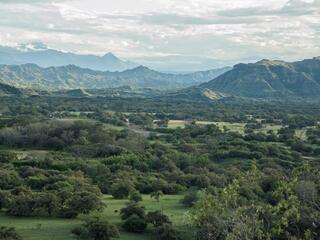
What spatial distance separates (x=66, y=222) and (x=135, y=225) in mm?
6268

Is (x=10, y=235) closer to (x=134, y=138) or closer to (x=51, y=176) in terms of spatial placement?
(x=51, y=176)

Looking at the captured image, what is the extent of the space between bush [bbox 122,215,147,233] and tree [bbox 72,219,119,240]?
3098mm

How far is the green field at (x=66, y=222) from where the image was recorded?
4267 cm

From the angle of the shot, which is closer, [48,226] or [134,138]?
[48,226]

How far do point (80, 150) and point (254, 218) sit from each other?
210ft

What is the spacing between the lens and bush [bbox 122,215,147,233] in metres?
45.0

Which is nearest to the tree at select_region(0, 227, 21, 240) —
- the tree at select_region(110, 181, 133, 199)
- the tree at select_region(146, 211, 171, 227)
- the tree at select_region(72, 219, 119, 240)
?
the tree at select_region(72, 219, 119, 240)

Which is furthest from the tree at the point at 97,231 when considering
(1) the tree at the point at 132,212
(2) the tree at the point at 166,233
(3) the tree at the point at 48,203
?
(3) the tree at the point at 48,203

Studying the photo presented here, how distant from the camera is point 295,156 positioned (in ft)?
294

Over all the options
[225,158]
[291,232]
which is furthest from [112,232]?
[225,158]

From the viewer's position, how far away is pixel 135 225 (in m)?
45.0

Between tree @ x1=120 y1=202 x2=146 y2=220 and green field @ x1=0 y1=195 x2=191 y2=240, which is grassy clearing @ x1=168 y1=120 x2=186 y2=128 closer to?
green field @ x1=0 y1=195 x2=191 y2=240

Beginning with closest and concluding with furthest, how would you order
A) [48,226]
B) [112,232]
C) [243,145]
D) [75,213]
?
[112,232] → [48,226] → [75,213] → [243,145]

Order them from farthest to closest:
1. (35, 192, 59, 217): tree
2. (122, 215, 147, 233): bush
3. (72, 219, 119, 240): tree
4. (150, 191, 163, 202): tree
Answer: (150, 191, 163, 202): tree
(35, 192, 59, 217): tree
(122, 215, 147, 233): bush
(72, 219, 119, 240): tree
